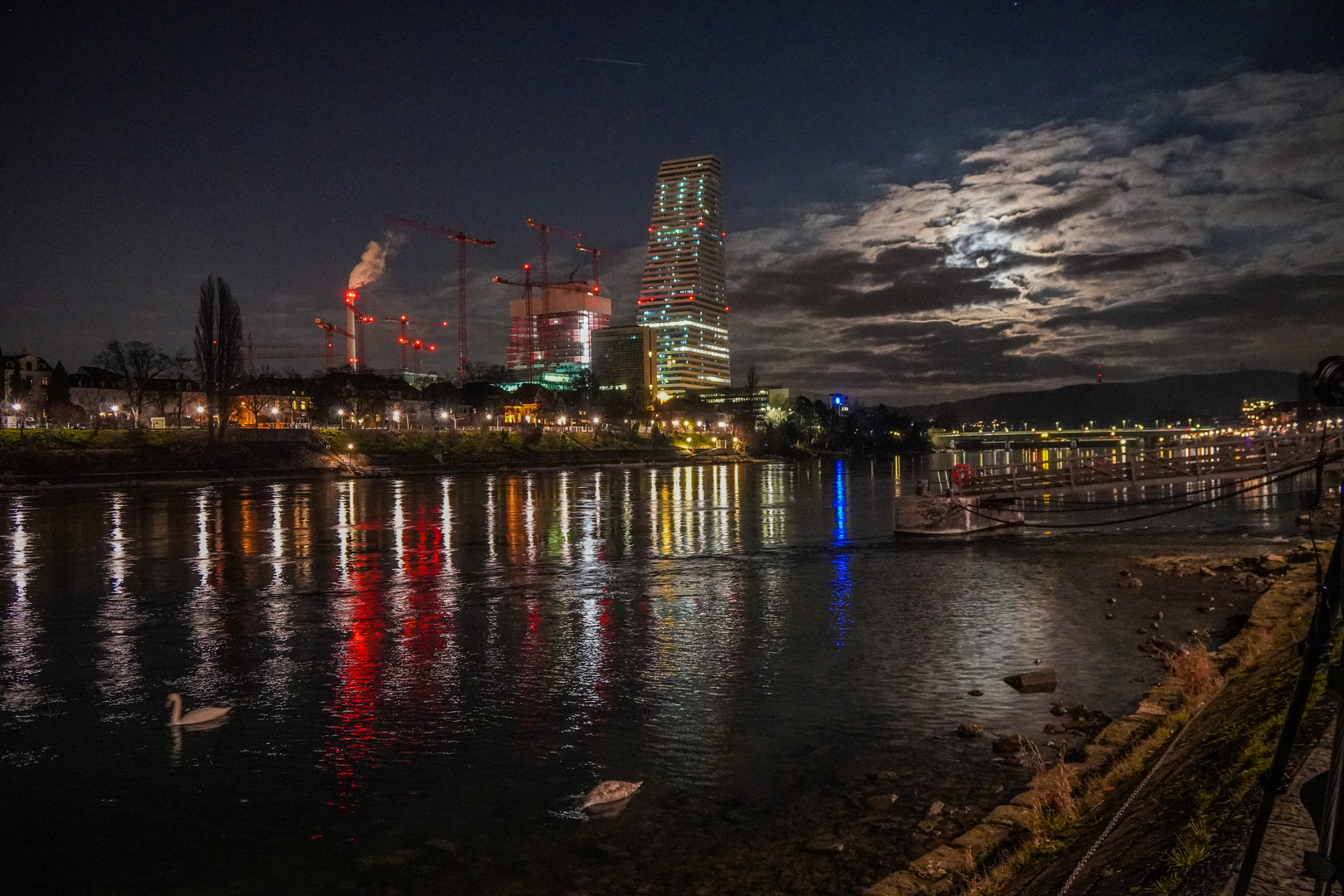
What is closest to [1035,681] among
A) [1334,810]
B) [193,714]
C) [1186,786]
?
[1186,786]

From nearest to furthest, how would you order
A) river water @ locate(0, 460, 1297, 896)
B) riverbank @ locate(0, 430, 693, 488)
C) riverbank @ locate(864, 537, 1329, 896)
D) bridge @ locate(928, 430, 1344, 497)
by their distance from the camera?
riverbank @ locate(864, 537, 1329, 896) → river water @ locate(0, 460, 1297, 896) → bridge @ locate(928, 430, 1344, 497) → riverbank @ locate(0, 430, 693, 488)

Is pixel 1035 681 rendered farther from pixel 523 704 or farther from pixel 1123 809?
pixel 523 704

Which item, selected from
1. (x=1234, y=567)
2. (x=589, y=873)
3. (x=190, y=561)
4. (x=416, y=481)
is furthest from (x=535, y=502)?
(x=589, y=873)

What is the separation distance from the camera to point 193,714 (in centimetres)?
1341

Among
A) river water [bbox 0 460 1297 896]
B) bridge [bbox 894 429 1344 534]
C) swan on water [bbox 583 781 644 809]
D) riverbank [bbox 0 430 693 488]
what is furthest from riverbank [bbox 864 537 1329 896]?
riverbank [bbox 0 430 693 488]

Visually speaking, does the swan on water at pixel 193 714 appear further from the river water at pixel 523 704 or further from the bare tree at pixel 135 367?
the bare tree at pixel 135 367

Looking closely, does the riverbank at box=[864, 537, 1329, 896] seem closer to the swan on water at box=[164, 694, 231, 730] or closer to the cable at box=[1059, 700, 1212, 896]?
the cable at box=[1059, 700, 1212, 896]

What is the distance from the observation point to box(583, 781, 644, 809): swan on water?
33.9 ft

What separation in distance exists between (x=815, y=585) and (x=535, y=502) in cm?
3698

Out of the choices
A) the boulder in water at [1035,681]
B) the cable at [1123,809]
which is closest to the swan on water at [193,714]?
the cable at [1123,809]

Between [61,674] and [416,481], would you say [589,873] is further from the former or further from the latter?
[416,481]

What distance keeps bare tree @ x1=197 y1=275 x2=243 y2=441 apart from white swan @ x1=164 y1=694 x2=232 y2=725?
3437 inches

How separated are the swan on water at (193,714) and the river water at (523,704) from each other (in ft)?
0.76

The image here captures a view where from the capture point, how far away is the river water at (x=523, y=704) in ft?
30.5
